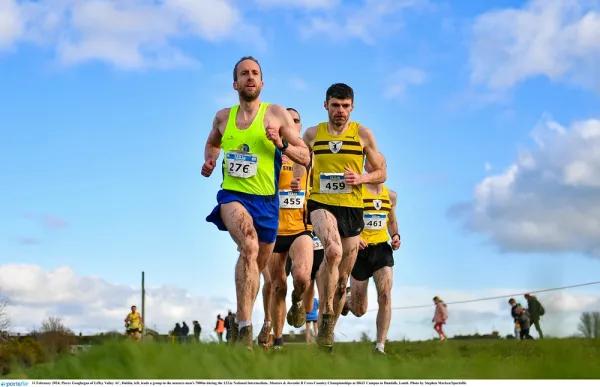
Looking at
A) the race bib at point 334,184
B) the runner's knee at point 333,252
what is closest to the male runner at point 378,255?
the race bib at point 334,184

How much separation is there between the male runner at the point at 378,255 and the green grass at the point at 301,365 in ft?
15.5

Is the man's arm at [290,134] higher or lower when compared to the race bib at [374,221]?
Answer: higher

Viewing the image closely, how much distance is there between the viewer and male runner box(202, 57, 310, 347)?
26.3ft

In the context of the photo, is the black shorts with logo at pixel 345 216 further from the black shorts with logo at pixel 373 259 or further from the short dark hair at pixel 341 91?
the black shorts with logo at pixel 373 259

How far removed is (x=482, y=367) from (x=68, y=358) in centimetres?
339

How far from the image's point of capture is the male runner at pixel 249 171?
26.3 feet

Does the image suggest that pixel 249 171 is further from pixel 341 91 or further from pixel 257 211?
pixel 341 91

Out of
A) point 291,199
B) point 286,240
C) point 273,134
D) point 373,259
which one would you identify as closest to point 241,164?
point 273,134

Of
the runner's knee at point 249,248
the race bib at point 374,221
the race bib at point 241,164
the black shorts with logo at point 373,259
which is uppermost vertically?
the race bib at point 374,221

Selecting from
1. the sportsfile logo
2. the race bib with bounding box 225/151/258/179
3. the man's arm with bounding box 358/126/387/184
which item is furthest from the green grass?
the man's arm with bounding box 358/126/387/184

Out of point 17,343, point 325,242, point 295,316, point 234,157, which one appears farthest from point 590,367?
point 295,316

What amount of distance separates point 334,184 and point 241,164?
199cm

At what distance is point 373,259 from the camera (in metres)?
11.9

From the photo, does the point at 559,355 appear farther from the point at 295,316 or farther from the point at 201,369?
the point at 295,316
